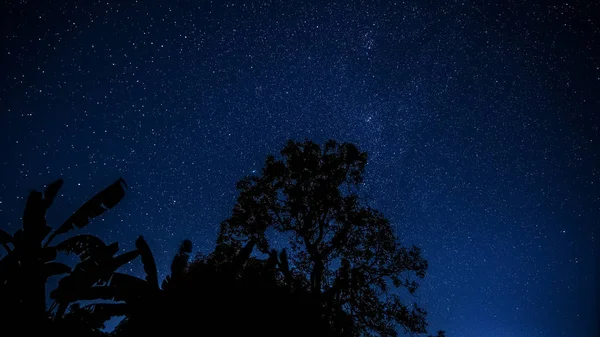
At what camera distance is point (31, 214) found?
28.8ft

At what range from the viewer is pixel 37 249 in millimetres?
8625

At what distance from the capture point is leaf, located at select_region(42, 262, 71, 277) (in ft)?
29.1

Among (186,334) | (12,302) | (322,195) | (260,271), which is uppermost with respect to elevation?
(322,195)

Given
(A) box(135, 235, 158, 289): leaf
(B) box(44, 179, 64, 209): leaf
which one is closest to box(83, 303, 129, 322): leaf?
(A) box(135, 235, 158, 289): leaf

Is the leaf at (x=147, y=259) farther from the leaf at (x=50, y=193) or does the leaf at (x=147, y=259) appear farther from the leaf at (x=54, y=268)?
the leaf at (x=50, y=193)

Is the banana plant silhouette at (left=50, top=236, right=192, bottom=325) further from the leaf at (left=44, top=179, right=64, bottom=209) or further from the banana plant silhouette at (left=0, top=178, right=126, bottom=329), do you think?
the leaf at (left=44, top=179, right=64, bottom=209)

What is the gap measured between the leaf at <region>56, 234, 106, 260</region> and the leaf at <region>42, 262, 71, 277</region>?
1.95 ft

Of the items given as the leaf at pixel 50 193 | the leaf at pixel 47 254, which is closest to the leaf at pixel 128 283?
the leaf at pixel 47 254

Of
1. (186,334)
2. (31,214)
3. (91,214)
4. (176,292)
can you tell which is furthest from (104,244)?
(186,334)

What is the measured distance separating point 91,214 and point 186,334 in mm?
5003

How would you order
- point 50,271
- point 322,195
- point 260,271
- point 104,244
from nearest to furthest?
point 260,271 < point 50,271 < point 104,244 < point 322,195

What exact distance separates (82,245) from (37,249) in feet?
4.08

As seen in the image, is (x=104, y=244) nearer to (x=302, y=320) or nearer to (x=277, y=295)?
(x=277, y=295)

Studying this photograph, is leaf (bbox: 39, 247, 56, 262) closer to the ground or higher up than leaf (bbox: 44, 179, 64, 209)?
closer to the ground
